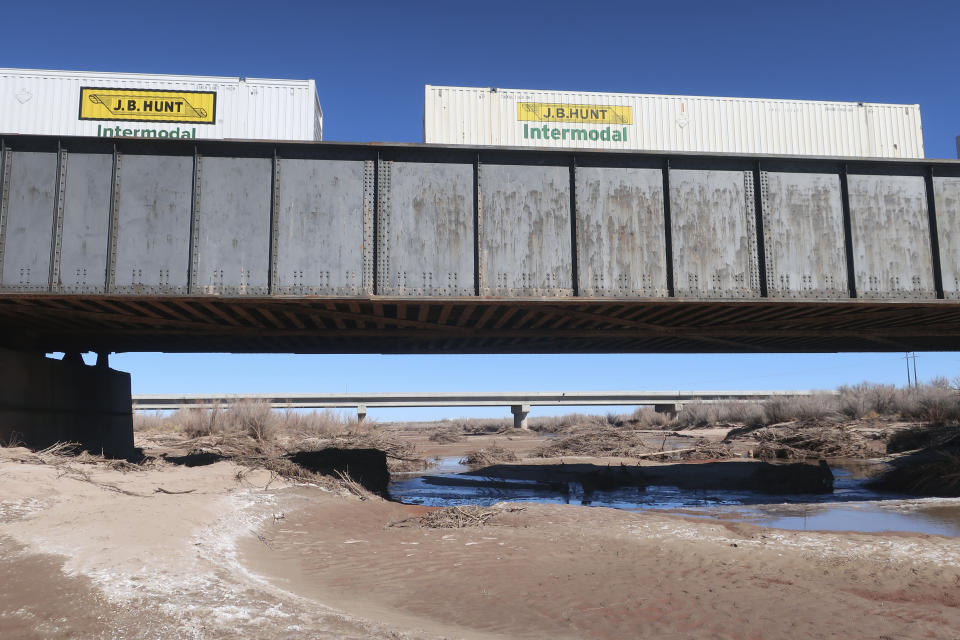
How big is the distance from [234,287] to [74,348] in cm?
867

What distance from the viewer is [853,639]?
5871 mm

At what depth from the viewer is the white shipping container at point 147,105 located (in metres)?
15.1

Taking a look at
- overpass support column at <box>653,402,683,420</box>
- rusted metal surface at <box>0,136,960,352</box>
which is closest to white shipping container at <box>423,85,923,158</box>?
rusted metal surface at <box>0,136,960,352</box>

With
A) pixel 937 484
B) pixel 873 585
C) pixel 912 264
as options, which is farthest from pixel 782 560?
pixel 937 484

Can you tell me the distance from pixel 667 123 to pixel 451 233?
6268mm

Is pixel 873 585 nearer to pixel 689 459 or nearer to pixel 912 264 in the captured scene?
pixel 912 264

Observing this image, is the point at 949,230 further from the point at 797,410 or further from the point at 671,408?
the point at 671,408

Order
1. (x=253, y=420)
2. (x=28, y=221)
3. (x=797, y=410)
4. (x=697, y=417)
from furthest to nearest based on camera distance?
1. (x=697, y=417)
2. (x=797, y=410)
3. (x=253, y=420)
4. (x=28, y=221)

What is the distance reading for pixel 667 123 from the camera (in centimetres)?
1627

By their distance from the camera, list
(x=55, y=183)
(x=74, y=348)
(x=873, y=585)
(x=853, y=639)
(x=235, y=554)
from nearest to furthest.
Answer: (x=853, y=639) → (x=873, y=585) → (x=235, y=554) → (x=55, y=183) → (x=74, y=348)

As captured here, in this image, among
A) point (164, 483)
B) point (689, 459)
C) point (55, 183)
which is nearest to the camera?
point (164, 483)

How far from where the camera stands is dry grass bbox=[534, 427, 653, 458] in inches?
1177

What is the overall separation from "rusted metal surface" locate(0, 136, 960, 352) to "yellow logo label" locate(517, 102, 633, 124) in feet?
6.36

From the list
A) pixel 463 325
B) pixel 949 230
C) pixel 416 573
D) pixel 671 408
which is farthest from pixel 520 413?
pixel 416 573
